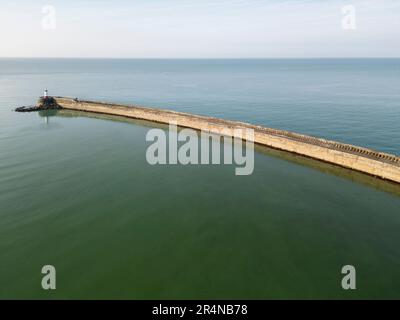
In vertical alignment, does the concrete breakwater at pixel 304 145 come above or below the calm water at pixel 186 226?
above

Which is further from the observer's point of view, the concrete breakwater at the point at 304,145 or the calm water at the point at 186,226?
the concrete breakwater at the point at 304,145

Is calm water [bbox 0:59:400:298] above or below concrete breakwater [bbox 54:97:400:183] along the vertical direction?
below

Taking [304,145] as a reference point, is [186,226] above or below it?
below

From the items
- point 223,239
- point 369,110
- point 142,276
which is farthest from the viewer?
point 369,110

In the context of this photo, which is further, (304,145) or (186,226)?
(304,145)

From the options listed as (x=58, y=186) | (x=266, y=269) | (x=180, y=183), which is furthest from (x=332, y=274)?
(x=58, y=186)

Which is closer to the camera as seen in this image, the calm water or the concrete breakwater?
the calm water
